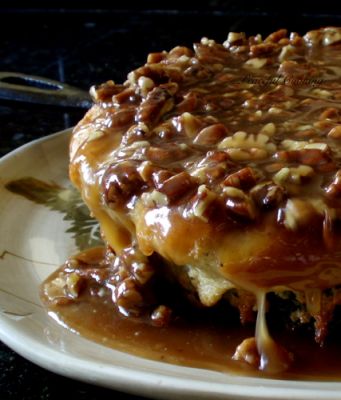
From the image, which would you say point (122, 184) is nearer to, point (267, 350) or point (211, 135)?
point (211, 135)

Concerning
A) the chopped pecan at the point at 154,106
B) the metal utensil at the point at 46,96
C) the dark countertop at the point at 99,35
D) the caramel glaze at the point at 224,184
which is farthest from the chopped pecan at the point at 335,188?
the dark countertop at the point at 99,35

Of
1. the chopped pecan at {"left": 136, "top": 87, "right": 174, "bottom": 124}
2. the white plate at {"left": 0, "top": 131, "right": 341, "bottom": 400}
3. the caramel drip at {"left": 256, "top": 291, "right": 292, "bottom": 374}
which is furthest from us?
the chopped pecan at {"left": 136, "top": 87, "right": 174, "bottom": 124}

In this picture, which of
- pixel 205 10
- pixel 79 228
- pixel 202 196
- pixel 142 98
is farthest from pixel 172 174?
pixel 205 10

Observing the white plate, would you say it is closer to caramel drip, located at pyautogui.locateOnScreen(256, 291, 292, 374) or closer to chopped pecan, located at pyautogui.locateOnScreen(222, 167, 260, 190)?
caramel drip, located at pyautogui.locateOnScreen(256, 291, 292, 374)

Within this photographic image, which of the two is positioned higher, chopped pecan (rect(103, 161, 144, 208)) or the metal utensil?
chopped pecan (rect(103, 161, 144, 208))

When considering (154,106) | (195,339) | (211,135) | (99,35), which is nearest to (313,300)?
(195,339)

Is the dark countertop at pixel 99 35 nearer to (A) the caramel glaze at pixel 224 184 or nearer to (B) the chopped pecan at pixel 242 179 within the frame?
(A) the caramel glaze at pixel 224 184

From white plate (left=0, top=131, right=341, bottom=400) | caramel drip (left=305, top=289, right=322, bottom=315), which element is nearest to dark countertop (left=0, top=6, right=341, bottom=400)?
white plate (left=0, top=131, right=341, bottom=400)
